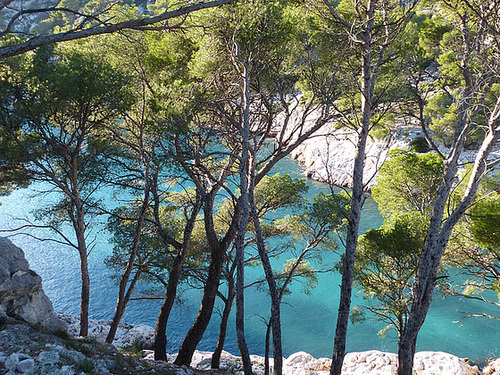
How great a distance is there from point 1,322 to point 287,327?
10881 mm

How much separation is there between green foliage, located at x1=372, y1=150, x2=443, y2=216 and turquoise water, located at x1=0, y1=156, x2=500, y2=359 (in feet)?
12.5

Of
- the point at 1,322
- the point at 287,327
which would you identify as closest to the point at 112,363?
the point at 1,322

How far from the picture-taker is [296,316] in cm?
1486

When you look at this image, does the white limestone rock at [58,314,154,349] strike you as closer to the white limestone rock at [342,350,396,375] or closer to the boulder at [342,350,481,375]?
the white limestone rock at [342,350,396,375]

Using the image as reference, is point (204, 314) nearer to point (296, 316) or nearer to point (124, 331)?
point (124, 331)

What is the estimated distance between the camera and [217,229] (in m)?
11.2

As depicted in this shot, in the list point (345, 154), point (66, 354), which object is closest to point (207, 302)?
point (66, 354)

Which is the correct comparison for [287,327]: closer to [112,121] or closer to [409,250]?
[409,250]

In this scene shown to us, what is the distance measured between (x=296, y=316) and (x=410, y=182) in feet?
26.3

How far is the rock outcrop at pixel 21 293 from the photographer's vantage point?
627 centimetres

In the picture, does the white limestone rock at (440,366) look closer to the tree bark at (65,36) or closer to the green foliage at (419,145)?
the tree bark at (65,36)

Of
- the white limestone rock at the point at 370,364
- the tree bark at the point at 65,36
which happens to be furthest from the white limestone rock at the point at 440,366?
the tree bark at the point at 65,36

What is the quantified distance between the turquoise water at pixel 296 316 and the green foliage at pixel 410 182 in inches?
150

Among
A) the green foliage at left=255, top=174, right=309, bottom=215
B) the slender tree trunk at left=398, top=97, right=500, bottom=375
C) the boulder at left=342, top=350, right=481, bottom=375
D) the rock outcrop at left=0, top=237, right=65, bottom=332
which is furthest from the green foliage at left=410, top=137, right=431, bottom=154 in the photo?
the rock outcrop at left=0, top=237, right=65, bottom=332
